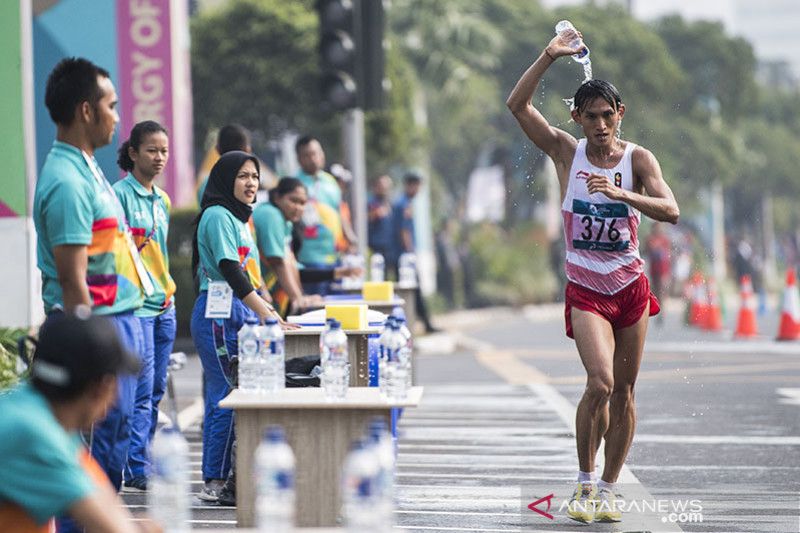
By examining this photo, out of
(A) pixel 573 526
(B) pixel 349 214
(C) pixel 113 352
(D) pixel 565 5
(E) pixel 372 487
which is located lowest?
(A) pixel 573 526

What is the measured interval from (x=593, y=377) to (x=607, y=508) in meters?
0.62

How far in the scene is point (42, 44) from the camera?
60.0 feet

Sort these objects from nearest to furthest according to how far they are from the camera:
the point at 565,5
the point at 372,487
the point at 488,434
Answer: the point at 372,487, the point at 488,434, the point at 565,5

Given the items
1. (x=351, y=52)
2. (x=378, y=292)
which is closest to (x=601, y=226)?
(x=378, y=292)

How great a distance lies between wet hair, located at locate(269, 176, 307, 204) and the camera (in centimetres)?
1160

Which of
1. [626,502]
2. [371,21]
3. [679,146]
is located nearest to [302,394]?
[626,502]

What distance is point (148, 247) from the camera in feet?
29.7

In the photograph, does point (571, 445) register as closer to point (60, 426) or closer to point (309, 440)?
point (309, 440)

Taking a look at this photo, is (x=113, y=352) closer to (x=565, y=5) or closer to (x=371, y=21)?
(x=371, y=21)

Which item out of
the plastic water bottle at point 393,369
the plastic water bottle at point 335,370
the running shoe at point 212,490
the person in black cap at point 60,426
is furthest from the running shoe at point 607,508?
the person in black cap at point 60,426

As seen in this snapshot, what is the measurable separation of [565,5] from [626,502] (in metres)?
58.3

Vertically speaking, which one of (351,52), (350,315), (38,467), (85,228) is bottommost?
(38,467)

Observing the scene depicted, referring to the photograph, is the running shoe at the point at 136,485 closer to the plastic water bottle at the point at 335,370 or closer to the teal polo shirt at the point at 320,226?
the plastic water bottle at the point at 335,370

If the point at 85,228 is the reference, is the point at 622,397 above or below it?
below
